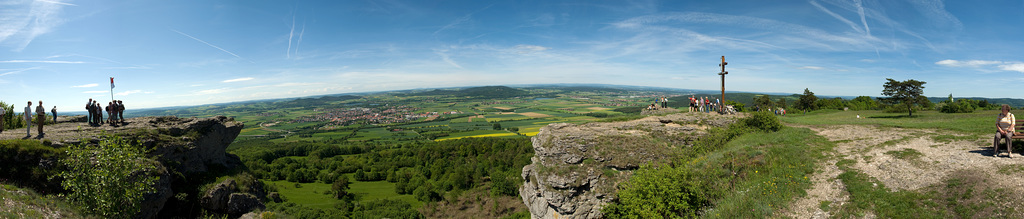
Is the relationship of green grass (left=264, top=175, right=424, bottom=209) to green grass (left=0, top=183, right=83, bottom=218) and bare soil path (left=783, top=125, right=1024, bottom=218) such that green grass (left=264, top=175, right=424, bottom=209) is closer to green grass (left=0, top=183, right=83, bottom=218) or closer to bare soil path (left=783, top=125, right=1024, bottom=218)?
green grass (left=0, top=183, right=83, bottom=218)

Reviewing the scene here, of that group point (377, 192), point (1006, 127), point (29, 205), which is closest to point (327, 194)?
point (377, 192)

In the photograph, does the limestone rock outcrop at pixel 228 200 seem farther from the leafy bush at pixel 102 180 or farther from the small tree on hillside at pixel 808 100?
the small tree on hillside at pixel 808 100

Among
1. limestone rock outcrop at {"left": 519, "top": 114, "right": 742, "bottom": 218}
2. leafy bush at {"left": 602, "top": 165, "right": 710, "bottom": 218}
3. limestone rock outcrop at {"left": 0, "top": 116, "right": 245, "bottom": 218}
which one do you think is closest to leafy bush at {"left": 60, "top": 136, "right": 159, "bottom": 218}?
limestone rock outcrop at {"left": 0, "top": 116, "right": 245, "bottom": 218}

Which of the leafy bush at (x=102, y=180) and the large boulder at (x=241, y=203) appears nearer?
the leafy bush at (x=102, y=180)

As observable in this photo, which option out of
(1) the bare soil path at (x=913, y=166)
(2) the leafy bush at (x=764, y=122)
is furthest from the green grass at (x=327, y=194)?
(1) the bare soil path at (x=913, y=166)

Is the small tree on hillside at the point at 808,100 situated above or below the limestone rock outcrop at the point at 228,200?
above
